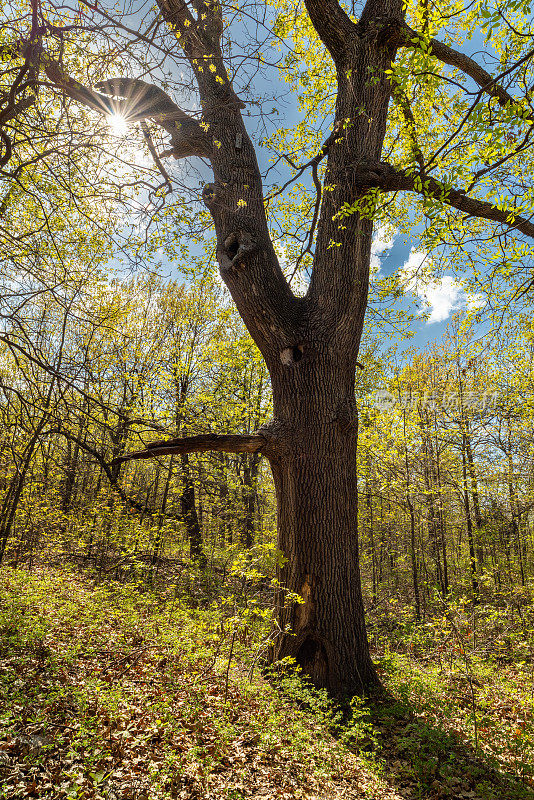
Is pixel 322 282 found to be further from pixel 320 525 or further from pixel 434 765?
pixel 434 765

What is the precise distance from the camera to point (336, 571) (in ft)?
13.7

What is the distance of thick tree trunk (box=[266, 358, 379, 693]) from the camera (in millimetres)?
4078

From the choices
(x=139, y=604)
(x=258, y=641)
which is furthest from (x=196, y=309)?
(x=258, y=641)

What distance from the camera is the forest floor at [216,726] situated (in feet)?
8.38

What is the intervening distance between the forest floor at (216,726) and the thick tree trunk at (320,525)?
0.31 m

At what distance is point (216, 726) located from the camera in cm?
299

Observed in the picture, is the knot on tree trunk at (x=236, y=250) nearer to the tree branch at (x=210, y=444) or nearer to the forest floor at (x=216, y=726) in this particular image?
the tree branch at (x=210, y=444)

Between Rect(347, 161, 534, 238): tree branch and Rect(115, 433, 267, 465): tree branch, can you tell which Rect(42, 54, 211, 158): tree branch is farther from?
Rect(115, 433, 267, 465): tree branch

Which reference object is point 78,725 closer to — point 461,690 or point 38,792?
point 38,792

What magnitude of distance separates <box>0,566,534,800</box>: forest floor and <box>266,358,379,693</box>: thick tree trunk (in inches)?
12.4

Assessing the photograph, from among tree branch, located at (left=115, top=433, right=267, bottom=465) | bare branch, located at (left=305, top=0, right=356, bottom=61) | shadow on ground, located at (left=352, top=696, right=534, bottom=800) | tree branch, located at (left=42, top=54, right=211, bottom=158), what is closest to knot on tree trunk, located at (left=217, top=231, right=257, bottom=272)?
tree branch, located at (left=42, top=54, right=211, bottom=158)

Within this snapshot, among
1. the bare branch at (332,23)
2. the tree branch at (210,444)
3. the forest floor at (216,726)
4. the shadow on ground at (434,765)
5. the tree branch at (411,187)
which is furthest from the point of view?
the bare branch at (332,23)

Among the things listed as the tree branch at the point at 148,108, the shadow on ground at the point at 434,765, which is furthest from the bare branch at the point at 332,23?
the shadow on ground at the point at 434,765

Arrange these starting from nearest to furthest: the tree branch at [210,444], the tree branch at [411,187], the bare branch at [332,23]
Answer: the tree branch at [411,187], the tree branch at [210,444], the bare branch at [332,23]
